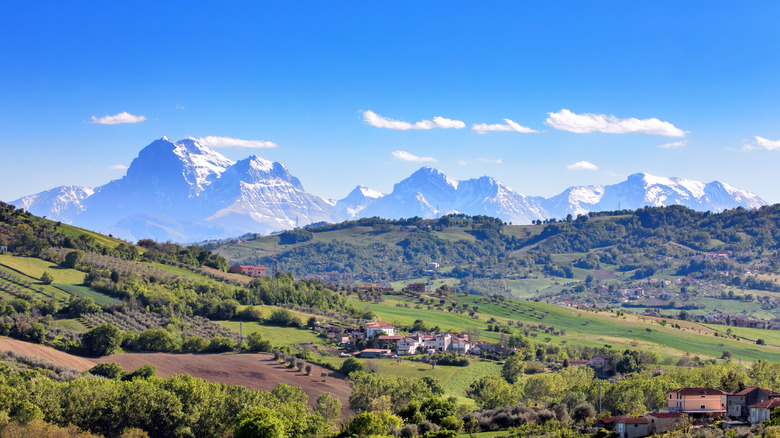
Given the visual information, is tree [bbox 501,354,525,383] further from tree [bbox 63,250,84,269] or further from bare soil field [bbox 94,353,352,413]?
tree [bbox 63,250,84,269]

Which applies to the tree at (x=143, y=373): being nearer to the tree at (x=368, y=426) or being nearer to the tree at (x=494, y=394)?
the tree at (x=368, y=426)

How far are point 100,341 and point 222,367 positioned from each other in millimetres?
14009

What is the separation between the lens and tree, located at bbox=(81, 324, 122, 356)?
8438 cm

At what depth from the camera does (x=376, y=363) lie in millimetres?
89438

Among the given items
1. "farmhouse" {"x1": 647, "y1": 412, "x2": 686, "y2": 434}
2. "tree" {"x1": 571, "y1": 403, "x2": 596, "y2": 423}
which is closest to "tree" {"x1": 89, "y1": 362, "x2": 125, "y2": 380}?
"tree" {"x1": 571, "y1": 403, "x2": 596, "y2": 423}

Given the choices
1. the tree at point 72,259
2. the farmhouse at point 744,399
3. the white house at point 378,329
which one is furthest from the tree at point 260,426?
the tree at point 72,259

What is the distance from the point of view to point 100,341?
84688 mm

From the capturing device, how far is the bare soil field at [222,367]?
3007 inches

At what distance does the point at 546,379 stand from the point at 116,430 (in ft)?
132

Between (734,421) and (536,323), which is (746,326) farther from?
(734,421)

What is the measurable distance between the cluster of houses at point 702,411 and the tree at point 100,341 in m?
56.4

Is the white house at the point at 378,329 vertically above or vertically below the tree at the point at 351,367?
above

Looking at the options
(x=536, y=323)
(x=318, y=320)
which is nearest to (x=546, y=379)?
(x=318, y=320)

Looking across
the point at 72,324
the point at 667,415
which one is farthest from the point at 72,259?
the point at 667,415
